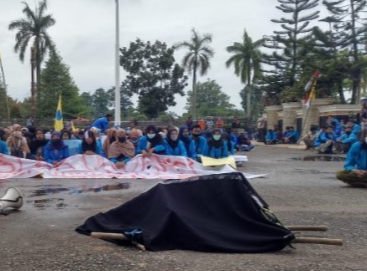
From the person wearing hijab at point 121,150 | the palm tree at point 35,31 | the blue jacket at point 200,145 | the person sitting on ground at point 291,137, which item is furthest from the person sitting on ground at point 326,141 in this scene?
the palm tree at point 35,31

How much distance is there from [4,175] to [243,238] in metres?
9.30

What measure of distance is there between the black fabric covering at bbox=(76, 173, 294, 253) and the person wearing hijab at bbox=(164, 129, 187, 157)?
8587 mm

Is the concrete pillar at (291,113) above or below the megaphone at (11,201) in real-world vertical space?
above

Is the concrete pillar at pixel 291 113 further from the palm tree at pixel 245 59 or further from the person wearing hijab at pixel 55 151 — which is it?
the person wearing hijab at pixel 55 151

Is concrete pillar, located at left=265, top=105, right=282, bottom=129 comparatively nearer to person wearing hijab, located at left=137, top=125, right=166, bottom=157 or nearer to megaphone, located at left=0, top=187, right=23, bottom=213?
person wearing hijab, located at left=137, top=125, right=166, bottom=157

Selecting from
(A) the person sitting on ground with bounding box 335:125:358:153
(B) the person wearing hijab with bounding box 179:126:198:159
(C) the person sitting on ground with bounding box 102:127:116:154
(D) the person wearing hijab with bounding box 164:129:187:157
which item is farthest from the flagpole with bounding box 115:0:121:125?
(D) the person wearing hijab with bounding box 164:129:187:157

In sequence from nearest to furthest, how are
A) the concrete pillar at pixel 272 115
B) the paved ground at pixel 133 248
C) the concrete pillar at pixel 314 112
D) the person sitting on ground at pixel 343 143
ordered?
1. the paved ground at pixel 133 248
2. the person sitting on ground at pixel 343 143
3. the concrete pillar at pixel 314 112
4. the concrete pillar at pixel 272 115

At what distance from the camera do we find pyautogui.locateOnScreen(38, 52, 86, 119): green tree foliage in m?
55.6

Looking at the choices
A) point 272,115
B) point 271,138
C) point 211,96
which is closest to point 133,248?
point 271,138

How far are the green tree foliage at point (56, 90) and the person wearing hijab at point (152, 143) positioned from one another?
133ft

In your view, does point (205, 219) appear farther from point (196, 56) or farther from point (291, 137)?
point (196, 56)

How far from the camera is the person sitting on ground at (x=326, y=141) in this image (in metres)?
24.6

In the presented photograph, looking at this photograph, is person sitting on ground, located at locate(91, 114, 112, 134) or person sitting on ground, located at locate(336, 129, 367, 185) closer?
person sitting on ground, located at locate(336, 129, 367, 185)

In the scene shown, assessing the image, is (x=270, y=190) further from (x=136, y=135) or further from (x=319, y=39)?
(x=319, y=39)
